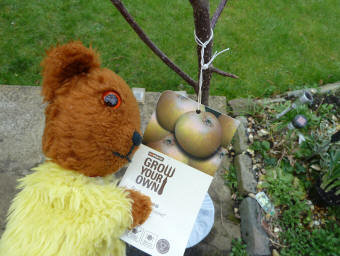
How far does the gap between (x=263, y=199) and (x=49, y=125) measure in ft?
4.09

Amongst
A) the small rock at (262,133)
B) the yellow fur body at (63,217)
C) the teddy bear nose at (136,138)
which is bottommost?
the small rock at (262,133)

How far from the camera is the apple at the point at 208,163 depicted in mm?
791

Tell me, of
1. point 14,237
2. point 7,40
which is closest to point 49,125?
point 14,237

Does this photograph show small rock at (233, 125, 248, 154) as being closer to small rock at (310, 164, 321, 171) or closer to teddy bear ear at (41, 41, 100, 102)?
small rock at (310, 164, 321, 171)

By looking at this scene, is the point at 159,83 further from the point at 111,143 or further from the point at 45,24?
the point at 111,143

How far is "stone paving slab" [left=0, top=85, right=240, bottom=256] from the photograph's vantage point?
1.46 meters

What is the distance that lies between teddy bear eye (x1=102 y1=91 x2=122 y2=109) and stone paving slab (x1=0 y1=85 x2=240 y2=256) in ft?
3.25

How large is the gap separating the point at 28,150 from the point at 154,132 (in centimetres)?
126

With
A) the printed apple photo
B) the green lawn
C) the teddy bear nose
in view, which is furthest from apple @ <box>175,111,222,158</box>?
the green lawn

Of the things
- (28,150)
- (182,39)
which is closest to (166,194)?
(28,150)

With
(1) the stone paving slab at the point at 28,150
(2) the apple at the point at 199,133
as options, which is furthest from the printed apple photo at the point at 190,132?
(1) the stone paving slab at the point at 28,150

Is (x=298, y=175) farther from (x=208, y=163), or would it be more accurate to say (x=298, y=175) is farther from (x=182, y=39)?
(x=182, y=39)

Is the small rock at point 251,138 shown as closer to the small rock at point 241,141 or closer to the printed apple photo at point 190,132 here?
the small rock at point 241,141

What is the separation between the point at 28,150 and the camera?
170cm
